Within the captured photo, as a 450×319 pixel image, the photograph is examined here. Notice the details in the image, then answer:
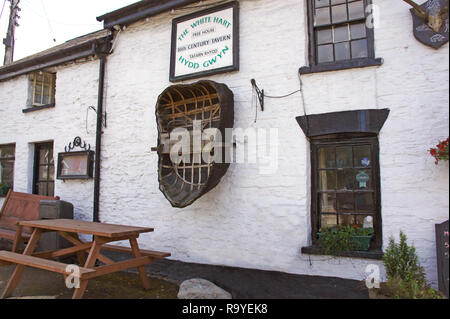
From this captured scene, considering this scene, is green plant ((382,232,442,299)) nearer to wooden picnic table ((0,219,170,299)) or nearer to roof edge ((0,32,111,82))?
wooden picnic table ((0,219,170,299))

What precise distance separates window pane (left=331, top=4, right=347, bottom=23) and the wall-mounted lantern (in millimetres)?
5333

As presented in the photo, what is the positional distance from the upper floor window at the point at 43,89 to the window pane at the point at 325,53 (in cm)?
686

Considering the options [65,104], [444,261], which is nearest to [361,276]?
[444,261]

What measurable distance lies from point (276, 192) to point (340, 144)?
3.87ft

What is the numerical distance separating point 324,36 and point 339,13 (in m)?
0.39

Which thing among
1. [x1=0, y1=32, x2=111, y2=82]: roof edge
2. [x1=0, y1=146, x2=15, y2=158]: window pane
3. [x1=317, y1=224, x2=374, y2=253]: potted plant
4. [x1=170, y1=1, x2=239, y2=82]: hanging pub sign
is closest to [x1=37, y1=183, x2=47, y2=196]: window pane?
[x1=0, y1=146, x2=15, y2=158]: window pane

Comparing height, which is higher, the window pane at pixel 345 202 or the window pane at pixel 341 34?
the window pane at pixel 341 34

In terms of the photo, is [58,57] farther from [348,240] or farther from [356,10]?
[348,240]

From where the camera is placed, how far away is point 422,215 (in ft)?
14.4

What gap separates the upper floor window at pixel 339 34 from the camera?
5.00 metres

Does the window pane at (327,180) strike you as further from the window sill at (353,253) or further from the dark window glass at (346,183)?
the window sill at (353,253)

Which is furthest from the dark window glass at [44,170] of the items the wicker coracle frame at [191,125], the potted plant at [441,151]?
the potted plant at [441,151]

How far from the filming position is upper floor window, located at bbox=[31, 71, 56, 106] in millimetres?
8891
